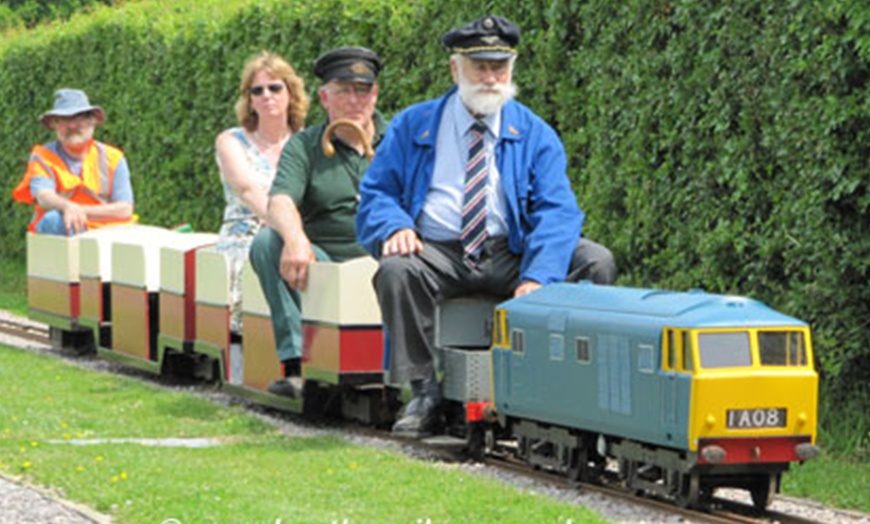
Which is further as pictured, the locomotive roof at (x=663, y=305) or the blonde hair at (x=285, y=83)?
the blonde hair at (x=285, y=83)

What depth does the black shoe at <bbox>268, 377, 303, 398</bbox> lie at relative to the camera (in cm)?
1126

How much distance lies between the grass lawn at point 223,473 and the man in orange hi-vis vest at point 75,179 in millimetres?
3723

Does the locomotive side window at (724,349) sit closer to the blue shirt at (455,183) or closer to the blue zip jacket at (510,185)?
the blue zip jacket at (510,185)

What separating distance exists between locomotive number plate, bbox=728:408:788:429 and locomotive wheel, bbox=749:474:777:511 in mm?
310

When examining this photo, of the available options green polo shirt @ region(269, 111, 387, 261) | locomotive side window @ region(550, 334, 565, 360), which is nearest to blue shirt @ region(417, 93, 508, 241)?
locomotive side window @ region(550, 334, 565, 360)

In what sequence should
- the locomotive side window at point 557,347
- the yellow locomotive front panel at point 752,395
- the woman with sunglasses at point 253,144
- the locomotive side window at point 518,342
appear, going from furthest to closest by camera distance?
1. the woman with sunglasses at point 253,144
2. the locomotive side window at point 518,342
3. the locomotive side window at point 557,347
4. the yellow locomotive front panel at point 752,395

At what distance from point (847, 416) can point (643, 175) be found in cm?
211

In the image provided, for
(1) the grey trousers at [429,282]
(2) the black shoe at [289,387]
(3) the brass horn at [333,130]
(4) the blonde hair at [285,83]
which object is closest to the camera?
(1) the grey trousers at [429,282]

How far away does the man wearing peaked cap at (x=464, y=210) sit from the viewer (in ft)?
31.2

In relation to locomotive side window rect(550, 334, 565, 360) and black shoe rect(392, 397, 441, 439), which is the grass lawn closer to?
black shoe rect(392, 397, 441, 439)

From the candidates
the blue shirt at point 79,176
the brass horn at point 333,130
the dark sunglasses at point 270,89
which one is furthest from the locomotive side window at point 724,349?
the blue shirt at point 79,176

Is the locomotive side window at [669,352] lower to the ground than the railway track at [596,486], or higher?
higher

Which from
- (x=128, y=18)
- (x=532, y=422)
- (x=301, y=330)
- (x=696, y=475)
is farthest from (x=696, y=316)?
(x=128, y=18)

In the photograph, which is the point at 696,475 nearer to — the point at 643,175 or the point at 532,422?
the point at 532,422
